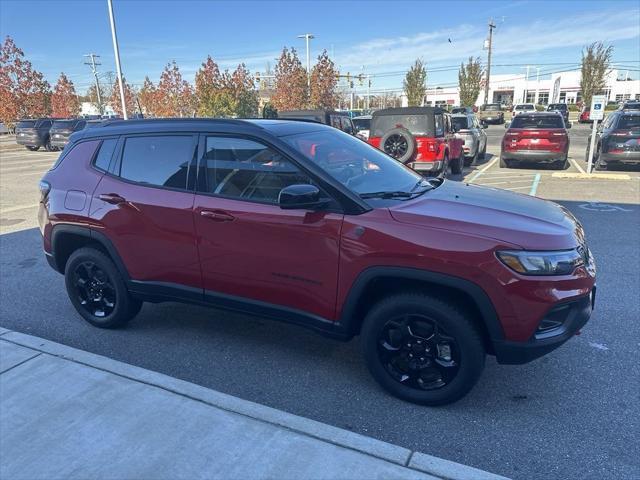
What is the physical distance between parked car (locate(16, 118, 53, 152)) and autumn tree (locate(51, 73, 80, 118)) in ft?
73.0

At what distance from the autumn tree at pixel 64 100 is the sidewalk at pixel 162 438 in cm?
5131

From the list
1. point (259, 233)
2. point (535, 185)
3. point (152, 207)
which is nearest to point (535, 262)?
point (259, 233)

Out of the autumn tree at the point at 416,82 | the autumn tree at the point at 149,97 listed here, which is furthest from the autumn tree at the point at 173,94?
the autumn tree at the point at 416,82

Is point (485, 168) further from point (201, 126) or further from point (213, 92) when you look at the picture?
point (213, 92)

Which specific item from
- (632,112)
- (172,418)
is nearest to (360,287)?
(172,418)

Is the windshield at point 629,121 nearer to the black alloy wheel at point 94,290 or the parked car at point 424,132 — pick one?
the parked car at point 424,132

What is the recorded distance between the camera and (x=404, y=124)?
11.2 meters

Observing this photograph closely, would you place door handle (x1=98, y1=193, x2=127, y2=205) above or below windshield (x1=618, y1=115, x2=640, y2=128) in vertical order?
below

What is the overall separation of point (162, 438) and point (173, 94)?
43666 mm

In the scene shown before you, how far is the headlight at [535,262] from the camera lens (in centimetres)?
259

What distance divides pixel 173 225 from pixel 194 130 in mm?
736

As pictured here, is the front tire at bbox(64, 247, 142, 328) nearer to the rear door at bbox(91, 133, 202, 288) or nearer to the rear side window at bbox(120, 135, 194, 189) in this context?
the rear door at bbox(91, 133, 202, 288)

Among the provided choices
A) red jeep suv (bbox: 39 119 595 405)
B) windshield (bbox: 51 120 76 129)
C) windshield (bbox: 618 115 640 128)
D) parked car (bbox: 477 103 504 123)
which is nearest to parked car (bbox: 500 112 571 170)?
windshield (bbox: 618 115 640 128)

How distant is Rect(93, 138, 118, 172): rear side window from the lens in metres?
3.88
